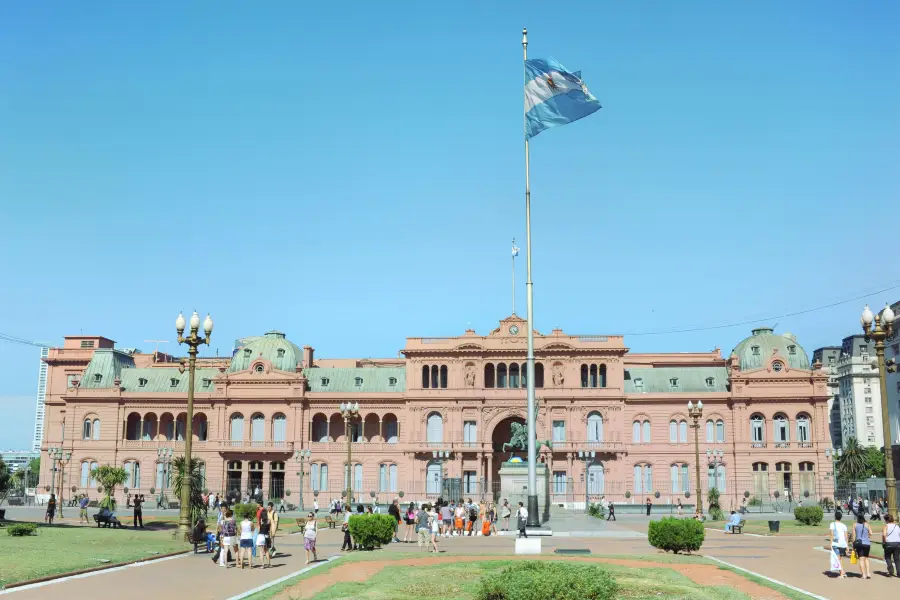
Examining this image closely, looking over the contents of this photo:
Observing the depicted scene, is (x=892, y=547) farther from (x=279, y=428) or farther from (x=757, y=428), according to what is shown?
(x=279, y=428)

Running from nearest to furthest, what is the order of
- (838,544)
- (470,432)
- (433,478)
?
(838,544) < (433,478) < (470,432)

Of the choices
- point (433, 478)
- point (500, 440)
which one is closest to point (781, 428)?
point (500, 440)

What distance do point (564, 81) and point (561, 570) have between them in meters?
19.1

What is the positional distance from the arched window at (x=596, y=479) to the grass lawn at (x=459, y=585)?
6050 centimetres

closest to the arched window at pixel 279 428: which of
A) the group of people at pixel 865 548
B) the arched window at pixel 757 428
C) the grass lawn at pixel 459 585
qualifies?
the arched window at pixel 757 428

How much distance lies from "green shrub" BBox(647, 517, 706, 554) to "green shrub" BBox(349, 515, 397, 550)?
967 cm

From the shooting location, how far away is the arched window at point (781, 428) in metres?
88.8

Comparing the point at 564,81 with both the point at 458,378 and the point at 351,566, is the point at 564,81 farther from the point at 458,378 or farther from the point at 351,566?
the point at 458,378

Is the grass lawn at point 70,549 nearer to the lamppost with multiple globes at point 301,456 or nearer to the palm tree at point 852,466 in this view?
the lamppost with multiple globes at point 301,456

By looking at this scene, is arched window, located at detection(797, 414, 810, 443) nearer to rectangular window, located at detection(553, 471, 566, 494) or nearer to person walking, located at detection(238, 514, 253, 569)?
rectangular window, located at detection(553, 471, 566, 494)

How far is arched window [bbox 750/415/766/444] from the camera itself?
89062mm

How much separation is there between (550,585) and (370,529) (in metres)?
17.7

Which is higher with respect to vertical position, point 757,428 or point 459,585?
point 757,428

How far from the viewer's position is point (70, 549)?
103 ft
